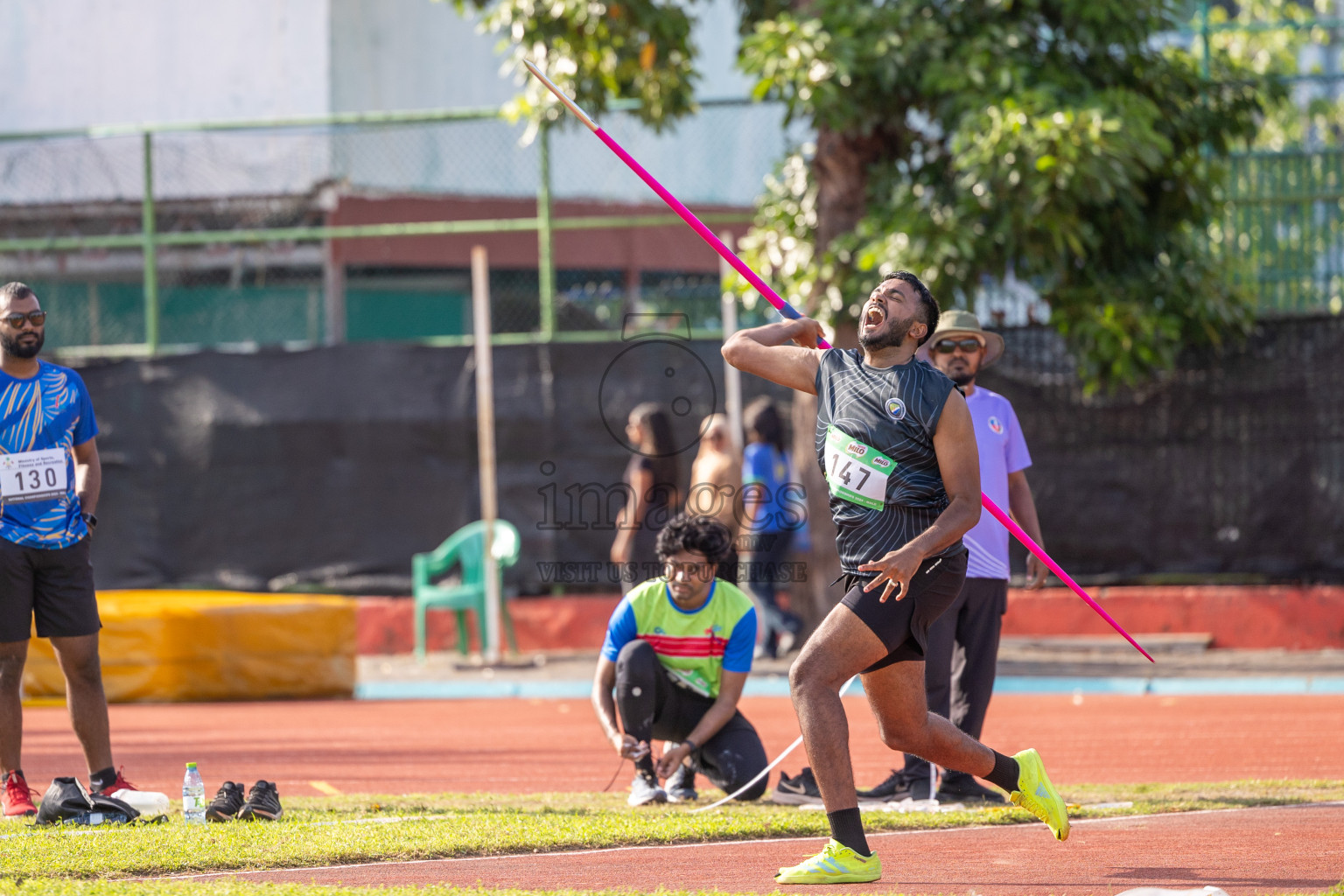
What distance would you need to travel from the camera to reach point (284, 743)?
31.1 ft

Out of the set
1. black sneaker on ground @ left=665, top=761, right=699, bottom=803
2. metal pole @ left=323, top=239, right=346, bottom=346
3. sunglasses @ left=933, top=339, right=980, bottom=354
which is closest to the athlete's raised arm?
sunglasses @ left=933, top=339, right=980, bottom=354

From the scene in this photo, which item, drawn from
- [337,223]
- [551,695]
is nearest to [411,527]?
[551,695]

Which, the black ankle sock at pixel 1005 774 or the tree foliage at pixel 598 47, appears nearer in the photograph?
the black ankle sock at pixel 1005 774

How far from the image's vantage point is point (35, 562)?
6.66 metres

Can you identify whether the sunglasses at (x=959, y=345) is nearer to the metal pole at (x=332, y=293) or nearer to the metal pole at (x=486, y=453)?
the metal pole at (x=486, y=453)

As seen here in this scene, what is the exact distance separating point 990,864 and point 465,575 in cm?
850

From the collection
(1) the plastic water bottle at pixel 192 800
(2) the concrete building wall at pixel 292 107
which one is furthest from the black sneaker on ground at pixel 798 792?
(2) the concrete building wall at pixel 292 107

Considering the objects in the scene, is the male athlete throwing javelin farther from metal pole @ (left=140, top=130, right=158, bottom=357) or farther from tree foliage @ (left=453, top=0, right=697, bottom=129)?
metal pole @ (left=140, top=130, right=158, bottom=357)

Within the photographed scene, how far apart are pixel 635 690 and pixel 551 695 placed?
512 cm

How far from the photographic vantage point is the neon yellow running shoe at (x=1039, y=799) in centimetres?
551

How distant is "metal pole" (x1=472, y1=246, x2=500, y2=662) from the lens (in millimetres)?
12742

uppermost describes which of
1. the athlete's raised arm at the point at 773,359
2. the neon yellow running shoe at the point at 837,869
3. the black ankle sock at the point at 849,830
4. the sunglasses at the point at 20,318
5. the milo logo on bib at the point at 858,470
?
the sunglasses at the point at 20,318

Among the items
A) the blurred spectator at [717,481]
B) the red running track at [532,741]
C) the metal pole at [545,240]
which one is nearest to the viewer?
the red running track at [532,741]

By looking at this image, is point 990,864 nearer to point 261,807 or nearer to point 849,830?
point 849,830
